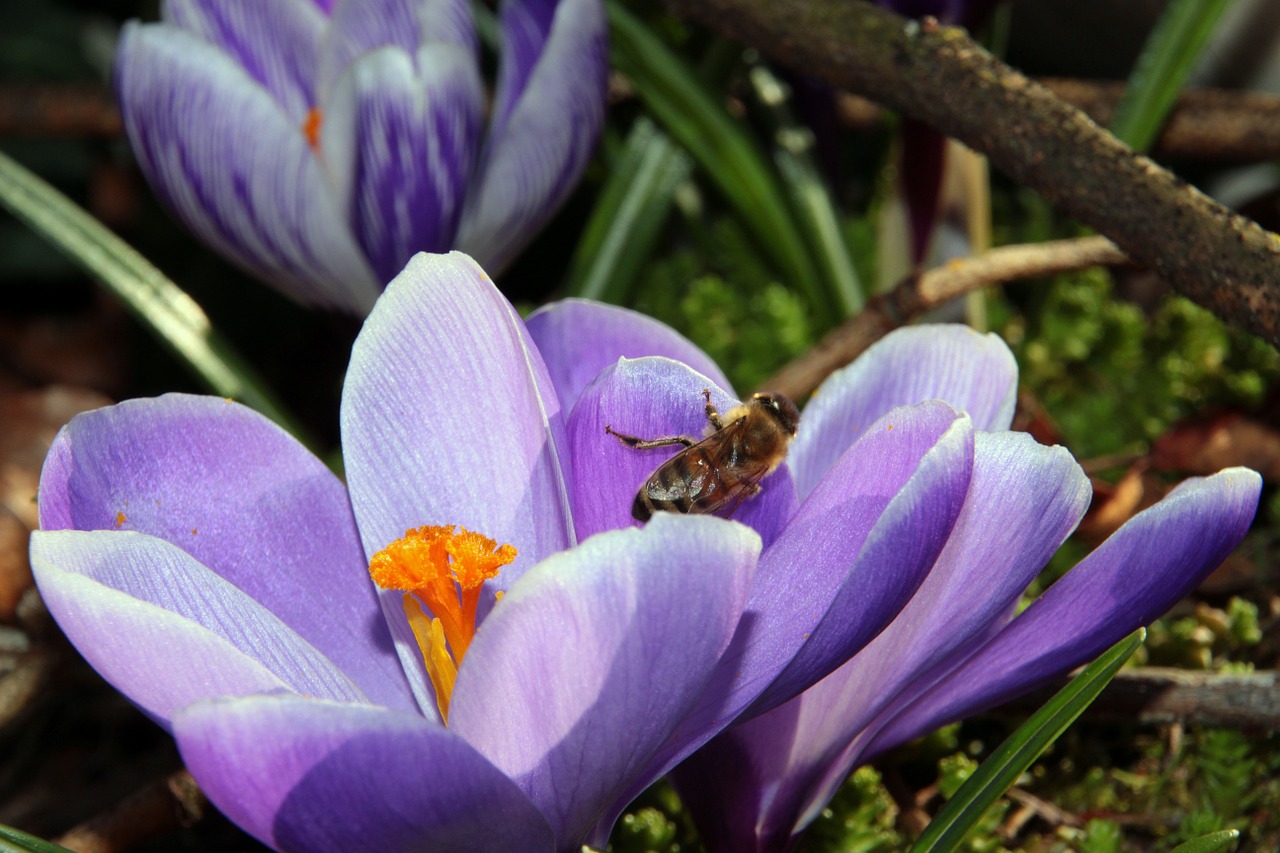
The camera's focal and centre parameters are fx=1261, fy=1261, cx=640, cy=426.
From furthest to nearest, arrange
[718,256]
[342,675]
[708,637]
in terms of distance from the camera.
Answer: [718,256], [342,675], [708,637]

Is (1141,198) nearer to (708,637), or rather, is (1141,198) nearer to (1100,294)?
(708,637)

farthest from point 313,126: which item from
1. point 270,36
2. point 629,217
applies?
point 629,217

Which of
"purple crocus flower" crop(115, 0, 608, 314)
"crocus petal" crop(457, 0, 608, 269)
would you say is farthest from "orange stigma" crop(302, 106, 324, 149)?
"crocus petal" crop(457, 0, 608, 269)

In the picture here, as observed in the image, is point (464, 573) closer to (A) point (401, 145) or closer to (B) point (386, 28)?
(A) point (401, 145)

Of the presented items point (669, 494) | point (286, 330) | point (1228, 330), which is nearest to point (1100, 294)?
point (1228, 330)

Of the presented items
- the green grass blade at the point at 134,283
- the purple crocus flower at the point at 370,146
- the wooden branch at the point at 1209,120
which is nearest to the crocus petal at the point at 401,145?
the purple crocus flower at the point at 370,146
